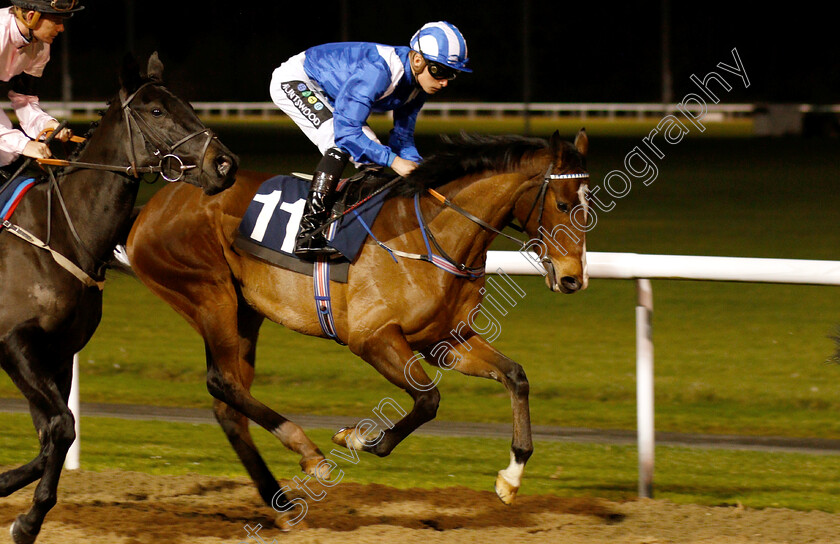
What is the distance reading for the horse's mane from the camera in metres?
4.38

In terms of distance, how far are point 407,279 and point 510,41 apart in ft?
119

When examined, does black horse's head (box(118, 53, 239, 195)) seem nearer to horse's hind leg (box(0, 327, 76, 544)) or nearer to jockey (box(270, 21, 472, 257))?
jockey (box(270, 21, 472, 257))

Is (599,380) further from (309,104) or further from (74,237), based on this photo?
(74,237)

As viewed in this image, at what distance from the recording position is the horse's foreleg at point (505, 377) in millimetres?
4180

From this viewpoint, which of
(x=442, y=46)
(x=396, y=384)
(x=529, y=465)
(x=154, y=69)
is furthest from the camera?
(x=529, y=465)

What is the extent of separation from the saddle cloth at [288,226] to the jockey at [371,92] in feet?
0.18

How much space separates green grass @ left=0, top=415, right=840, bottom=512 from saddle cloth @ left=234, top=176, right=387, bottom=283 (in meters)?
1.09

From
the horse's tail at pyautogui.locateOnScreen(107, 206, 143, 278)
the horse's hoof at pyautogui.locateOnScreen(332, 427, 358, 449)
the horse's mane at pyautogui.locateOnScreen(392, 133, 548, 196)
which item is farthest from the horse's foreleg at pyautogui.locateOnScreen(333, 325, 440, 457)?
the horse's tail at pyautogui.locateOnScreen(107, 206, 143, 278)

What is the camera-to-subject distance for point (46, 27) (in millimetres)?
4168

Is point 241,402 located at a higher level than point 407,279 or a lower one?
lower

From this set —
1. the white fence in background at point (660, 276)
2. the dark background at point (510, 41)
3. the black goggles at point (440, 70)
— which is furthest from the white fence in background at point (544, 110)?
the black goggles at point (440, 70)

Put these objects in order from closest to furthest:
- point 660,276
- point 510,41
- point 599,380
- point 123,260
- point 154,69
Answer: point 154,69
point 660,276
point 123,260
point 599,380
point 510,41

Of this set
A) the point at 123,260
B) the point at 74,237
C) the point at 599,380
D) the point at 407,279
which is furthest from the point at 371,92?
the point at 599,380

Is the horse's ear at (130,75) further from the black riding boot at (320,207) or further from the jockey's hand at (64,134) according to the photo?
the black riding boot at (320,207)
